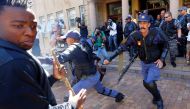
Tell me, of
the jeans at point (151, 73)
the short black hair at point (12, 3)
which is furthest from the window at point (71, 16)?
the short black hair at point (12, 3)

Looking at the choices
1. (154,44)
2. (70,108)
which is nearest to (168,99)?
(154,44)

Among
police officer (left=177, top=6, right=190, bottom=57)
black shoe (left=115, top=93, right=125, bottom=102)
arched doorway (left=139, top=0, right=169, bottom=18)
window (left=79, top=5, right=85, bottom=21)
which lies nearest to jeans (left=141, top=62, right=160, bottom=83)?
black shoe (left=115, top=93, right=125, bottom=102)

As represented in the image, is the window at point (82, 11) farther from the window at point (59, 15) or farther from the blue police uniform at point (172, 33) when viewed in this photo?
the blue police uniform at point (172, 33)

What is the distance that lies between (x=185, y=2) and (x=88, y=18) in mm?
6136

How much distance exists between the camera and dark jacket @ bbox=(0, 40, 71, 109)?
1155 mm

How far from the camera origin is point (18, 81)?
3.86ft

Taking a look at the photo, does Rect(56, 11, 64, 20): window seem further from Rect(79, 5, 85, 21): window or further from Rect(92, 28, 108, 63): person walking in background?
Rect(92, 28, 108, 63): person walking in background

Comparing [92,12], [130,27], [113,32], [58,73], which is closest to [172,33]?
[130,27]

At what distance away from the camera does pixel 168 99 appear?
5438mm

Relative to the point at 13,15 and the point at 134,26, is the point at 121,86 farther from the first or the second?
the point at 13,15

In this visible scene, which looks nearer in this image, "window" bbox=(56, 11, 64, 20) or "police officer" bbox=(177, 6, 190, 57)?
"police officer" bbox=(177, 6, 190, 57)

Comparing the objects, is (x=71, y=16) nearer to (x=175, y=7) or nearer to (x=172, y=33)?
(x=175, y=7)

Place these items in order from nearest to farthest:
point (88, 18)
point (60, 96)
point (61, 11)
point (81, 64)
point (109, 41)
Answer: point (81, 64) < point (60, 96) < point (109, 41) < point (88, 18) < point (61, 11)

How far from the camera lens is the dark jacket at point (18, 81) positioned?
1155mm
